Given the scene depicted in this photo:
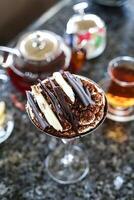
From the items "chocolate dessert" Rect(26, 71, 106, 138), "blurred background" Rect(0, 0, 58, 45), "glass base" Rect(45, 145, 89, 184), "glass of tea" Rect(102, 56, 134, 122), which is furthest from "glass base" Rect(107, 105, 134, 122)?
"blurred background" Rect(0, 0, 58, 45)

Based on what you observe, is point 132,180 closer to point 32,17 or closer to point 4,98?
point 4,98

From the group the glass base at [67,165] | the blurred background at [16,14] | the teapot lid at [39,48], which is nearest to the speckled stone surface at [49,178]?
the glass base at [67,165]

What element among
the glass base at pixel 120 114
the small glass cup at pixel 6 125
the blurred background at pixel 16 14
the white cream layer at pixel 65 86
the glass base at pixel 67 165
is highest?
the white cream layer at pixel 65 86

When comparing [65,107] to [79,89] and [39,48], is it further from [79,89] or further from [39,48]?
[39,48]

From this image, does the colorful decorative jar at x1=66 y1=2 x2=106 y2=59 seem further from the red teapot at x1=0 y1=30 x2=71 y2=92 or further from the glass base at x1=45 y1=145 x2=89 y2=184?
the glass base at x1=45 y1=145 x2=89 y2=184

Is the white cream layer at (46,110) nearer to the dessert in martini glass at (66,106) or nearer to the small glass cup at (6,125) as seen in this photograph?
the dessert in martini glass at (66,106)

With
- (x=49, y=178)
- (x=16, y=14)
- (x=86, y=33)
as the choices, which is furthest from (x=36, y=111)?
(x=16, y=14)
